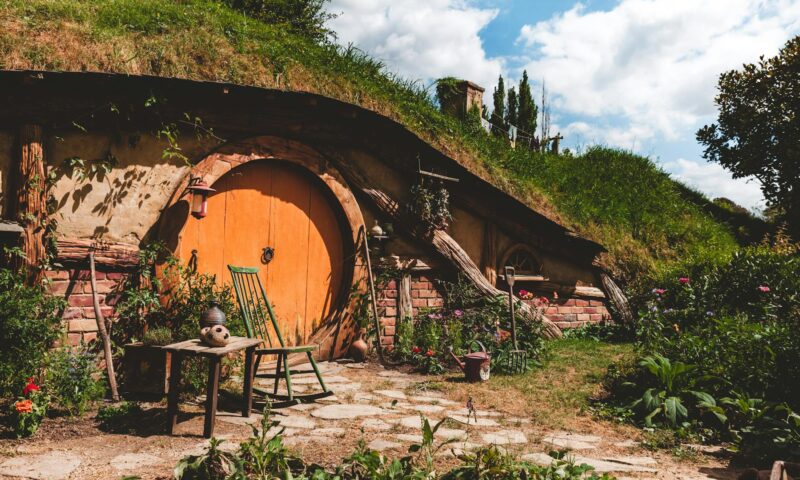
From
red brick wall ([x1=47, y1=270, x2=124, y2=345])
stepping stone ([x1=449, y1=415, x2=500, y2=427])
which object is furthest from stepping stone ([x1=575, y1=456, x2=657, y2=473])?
red brick wall ([x1=47, y1=270, x2=124, y2=345])

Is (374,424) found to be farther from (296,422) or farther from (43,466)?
(43,466)

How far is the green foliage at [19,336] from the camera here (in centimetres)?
396

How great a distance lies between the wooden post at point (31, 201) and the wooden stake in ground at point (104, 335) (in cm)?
36

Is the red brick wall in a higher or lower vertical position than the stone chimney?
lower

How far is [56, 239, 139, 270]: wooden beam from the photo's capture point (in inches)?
184

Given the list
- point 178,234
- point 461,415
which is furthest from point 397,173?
point 461,415

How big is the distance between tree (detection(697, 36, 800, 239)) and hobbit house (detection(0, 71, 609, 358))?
5.87 meters

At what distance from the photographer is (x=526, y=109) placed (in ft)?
71.5

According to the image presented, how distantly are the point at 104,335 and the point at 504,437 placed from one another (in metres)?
3.06

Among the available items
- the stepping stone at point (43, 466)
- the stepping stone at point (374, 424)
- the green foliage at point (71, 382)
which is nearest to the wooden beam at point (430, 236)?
the stepping stone at point (374, 424)

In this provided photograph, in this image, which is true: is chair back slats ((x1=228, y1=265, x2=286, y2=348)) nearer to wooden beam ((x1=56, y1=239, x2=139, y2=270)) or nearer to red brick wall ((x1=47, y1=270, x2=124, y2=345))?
wooden beam ((x1=56, y1=239, x2=139, y2=270))

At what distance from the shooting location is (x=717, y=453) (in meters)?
3.56

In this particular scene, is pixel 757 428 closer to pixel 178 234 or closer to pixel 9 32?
pixel 178 234

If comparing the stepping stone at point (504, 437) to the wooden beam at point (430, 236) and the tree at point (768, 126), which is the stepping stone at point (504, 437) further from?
the tree at point (768, 126)
